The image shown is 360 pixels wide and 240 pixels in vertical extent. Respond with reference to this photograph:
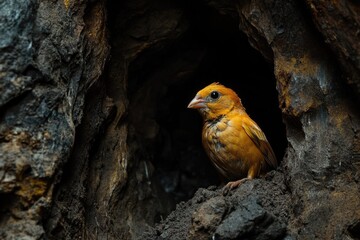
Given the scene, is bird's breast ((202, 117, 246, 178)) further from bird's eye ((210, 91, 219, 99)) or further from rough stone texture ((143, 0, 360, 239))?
rough stone texture ((143, 0, 360, 239))

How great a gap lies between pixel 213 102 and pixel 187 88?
1.48m

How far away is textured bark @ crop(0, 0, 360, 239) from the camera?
15.8 feet

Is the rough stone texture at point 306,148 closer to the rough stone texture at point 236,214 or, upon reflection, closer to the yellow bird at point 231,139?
the rough stone texture at point 236,214

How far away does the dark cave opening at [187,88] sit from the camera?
751cm

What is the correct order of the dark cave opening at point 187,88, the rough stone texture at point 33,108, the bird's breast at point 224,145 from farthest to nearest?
the dark cave opening at point 187,88, the bird's breast at point 224,145, the rough stone texture at point 33,108

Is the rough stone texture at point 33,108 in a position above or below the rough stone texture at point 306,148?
above

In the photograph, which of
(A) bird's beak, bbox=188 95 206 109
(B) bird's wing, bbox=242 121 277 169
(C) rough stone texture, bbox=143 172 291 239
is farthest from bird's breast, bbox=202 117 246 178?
(C) rough stone texture, bbox=143 172 291 239

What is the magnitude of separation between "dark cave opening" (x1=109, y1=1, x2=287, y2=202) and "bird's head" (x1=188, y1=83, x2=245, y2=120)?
2.63 feet

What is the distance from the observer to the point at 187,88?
8.52 meters

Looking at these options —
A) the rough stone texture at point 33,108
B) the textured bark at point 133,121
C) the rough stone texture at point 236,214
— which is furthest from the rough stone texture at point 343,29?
the rough stone texture at point 33,108

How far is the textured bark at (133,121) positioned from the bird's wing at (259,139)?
0.58 metres

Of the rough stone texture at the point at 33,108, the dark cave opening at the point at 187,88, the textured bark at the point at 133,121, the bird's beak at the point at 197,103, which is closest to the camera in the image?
the rough stone texture at the point at 33,108

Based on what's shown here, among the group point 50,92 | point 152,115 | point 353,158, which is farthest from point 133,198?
point 353,158

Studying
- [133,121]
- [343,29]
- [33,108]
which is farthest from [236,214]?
[133,121]
